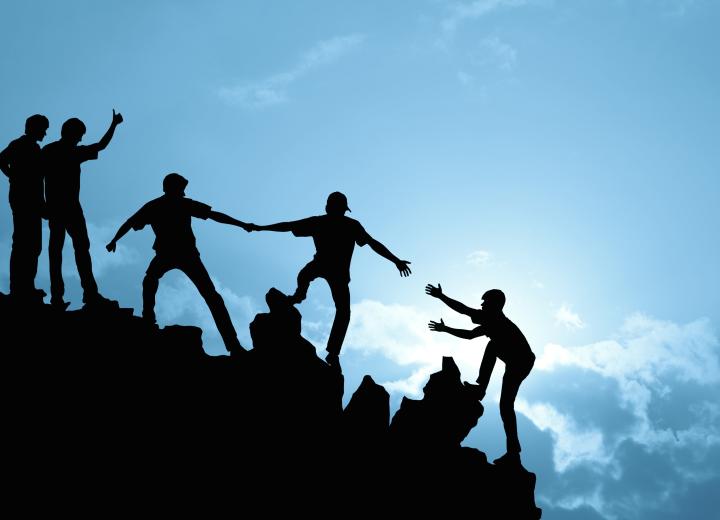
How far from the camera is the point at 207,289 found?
13.7 metres

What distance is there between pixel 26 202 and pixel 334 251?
21.0 ft

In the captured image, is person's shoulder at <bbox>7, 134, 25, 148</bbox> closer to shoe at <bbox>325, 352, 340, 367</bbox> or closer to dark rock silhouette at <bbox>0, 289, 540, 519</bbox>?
dark rock silhouette at <bbox>0, 289, 540, 519</bbox>

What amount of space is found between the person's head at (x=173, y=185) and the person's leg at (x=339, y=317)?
3762 millimetres

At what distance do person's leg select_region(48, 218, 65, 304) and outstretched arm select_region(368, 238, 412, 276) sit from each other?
6588 mm

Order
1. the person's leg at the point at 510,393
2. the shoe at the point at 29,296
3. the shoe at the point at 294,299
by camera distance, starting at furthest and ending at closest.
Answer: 1. the person's leg at the point at 510,393
2. the shoe at the point at 294,299
3. the shoe at the point at 29,296

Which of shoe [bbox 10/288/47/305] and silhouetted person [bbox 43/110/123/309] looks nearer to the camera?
shoe [bbox 10/288/47/305]

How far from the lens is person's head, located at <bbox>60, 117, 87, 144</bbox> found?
531 inches

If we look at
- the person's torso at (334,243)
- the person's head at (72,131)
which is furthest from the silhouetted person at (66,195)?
the person's torso at (334,243)

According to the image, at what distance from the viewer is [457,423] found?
15.8 meters

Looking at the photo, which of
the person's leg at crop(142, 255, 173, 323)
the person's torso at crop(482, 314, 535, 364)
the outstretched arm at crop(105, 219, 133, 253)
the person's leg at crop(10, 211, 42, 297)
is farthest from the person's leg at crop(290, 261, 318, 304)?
the person's leg at crop(10, 211, 42, 297)

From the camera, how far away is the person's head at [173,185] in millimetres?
13961

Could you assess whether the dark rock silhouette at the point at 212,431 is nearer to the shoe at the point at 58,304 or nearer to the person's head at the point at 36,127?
the shoe at the point at 58,304

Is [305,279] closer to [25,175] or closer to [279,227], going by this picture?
[279,227]

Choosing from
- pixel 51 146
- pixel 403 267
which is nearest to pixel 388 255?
pixel 403 267
